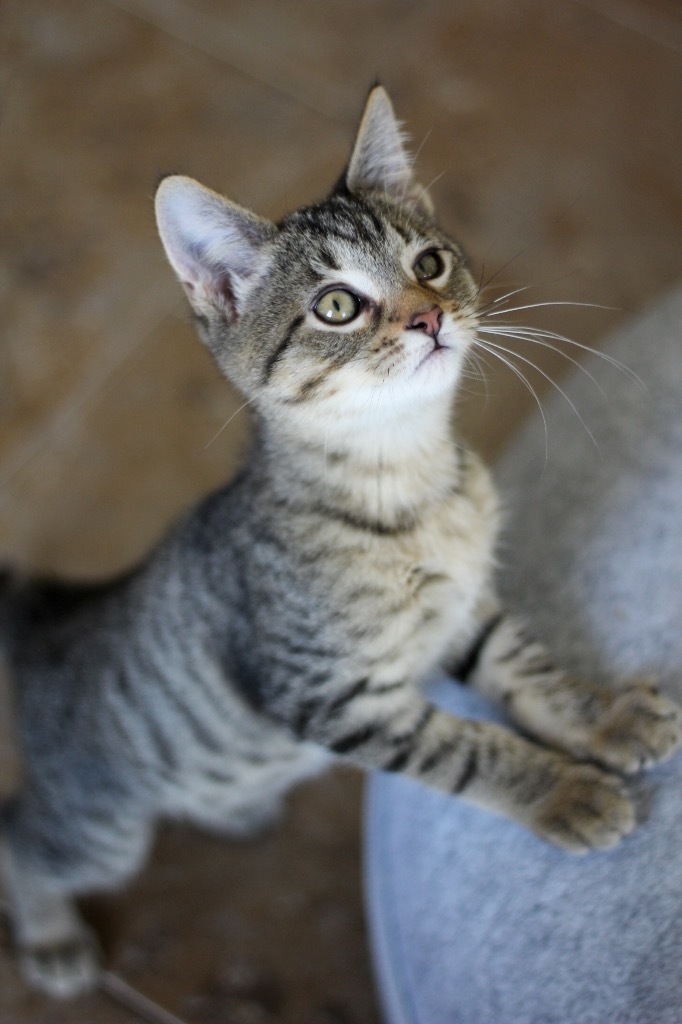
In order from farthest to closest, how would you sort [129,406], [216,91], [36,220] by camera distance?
[216,91], [36,220], [129,406]

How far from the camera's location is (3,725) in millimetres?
1715

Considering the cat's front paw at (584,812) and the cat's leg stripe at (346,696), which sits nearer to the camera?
the cat's front paw at (584,812)

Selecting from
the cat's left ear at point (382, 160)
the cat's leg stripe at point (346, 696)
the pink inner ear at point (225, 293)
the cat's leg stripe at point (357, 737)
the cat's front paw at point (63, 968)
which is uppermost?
the cat's left ear at point (382, 160)

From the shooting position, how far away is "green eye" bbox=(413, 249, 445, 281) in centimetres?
106

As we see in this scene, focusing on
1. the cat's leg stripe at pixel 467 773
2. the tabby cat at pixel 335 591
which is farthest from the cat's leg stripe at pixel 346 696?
the cat's leg stripe at pixel 467 773

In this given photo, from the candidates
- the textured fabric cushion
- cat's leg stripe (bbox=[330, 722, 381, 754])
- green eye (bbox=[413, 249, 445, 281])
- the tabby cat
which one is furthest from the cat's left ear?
cat's leg stripe (bbox=[330, 722, 381, 754])

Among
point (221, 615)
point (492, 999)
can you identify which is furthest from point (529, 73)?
point (492, 999)

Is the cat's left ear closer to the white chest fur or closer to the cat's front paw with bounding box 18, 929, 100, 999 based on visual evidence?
the white chest fur

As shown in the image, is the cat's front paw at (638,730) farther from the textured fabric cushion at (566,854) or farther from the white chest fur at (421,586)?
the white chest fur at (421,586)

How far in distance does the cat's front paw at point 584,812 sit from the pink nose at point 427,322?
0.53 metres

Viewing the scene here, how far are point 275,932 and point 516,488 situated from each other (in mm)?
863

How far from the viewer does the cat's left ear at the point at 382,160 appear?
108 centimetres

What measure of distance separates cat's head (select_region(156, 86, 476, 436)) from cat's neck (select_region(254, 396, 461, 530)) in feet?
0.12

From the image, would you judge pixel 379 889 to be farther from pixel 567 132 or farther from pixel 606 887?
pixel 567 132
